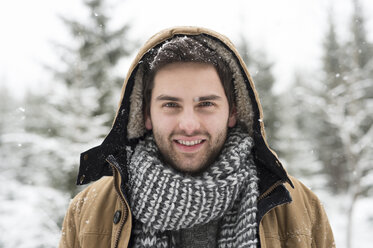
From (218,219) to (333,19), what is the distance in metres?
14.5

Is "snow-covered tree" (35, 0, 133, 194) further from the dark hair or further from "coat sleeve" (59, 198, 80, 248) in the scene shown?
the dark hair

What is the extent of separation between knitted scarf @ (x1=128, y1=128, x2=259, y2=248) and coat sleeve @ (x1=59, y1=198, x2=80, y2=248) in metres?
0.49

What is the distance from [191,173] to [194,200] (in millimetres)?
306

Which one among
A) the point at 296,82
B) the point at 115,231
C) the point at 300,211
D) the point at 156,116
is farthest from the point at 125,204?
the point at 296,82

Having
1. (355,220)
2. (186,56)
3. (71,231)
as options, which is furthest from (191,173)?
(355,220)

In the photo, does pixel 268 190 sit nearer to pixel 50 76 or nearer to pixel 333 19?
pixel 50 76

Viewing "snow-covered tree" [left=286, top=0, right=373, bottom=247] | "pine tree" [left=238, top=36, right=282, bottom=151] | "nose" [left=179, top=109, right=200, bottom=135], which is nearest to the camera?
"nose" [left=179, top=109, right=200, bottom=135]

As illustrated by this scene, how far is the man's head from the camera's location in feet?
6.94

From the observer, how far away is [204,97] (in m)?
2.12

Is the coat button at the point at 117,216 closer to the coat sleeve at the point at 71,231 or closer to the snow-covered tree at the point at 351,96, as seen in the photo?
the coat sleeve at the point at 71,231

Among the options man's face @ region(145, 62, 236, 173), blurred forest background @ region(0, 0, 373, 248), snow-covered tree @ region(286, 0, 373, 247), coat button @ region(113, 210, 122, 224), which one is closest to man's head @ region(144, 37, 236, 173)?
man's face @ region(145, 62, 236, 173)

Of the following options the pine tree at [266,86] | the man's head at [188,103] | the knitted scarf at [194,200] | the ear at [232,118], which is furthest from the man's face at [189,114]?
the pine tree at [266,86]

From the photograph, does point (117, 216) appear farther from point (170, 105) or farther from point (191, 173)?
point (170, 105)

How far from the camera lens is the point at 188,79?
2.12m
